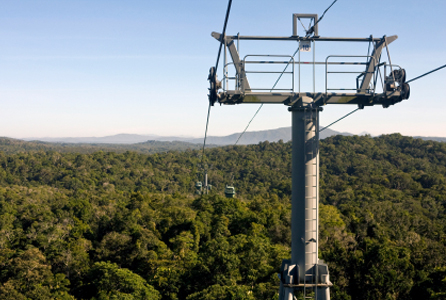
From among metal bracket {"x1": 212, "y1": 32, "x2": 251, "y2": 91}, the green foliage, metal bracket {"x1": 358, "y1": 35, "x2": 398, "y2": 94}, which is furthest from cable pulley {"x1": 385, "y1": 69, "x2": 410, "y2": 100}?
the green foliage

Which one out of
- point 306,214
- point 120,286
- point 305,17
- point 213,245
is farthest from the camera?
point 213,245

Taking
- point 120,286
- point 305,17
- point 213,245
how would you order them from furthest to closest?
point 213,245, point 120,286, point 305,17

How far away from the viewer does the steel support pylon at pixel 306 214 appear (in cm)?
743

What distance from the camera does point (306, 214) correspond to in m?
7.43

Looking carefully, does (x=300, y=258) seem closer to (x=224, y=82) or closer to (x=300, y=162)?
(x=300, y=162)

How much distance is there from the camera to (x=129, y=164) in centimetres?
10675

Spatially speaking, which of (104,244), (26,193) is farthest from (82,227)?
(26,193)

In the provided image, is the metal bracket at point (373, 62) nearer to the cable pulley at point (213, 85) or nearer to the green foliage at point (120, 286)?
the cable pulley at point (213, 85)

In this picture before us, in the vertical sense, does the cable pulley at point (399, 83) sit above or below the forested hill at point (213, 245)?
above

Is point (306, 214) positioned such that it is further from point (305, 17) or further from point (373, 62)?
point (305, 17)

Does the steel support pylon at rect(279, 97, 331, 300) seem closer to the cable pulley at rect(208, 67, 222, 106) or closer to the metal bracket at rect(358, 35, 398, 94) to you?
the metal bracket at rect(358, 35, 398, 94)

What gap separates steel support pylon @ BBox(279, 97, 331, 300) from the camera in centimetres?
743

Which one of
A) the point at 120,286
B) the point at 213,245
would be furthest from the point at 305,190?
the point at 120,286

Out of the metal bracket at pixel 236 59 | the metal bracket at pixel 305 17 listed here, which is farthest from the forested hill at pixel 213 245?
the metal bracket at pixel 305 17
